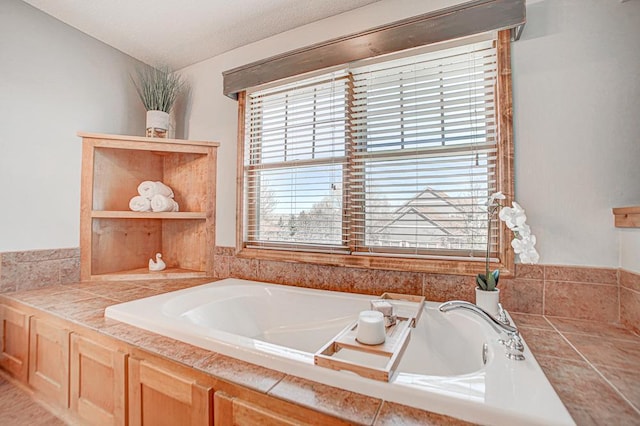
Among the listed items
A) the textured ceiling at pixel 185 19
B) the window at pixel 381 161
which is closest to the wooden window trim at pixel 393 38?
the window at pixel 381 161

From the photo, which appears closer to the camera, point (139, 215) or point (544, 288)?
point (544, 288)

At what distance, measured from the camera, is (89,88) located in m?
2.14

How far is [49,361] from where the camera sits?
143cm

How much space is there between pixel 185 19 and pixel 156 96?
26.6 inches

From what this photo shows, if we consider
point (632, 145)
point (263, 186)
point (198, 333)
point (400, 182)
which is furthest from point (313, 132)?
point (632, 145)

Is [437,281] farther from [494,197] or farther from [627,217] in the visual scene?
[627,217]

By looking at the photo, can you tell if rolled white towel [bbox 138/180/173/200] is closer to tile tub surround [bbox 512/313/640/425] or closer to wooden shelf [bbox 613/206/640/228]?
tile tub surround [bbox 512/313/640/425]

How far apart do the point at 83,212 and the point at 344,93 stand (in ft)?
6.59

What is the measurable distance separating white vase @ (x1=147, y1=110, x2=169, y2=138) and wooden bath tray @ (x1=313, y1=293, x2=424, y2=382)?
211 centimetres

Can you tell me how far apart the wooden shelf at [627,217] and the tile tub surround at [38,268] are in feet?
10.1

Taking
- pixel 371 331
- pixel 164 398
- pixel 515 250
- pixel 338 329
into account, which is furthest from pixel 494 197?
pixel 164 398

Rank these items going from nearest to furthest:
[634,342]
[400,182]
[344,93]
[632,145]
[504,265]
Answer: [634,342] → [632,145] → [504,265] → [400,182] → [344,93]

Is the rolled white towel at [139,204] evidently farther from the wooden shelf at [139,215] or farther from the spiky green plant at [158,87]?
the spiky green plant at [158,87]

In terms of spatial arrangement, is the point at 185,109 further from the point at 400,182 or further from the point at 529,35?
the point at 529,35
